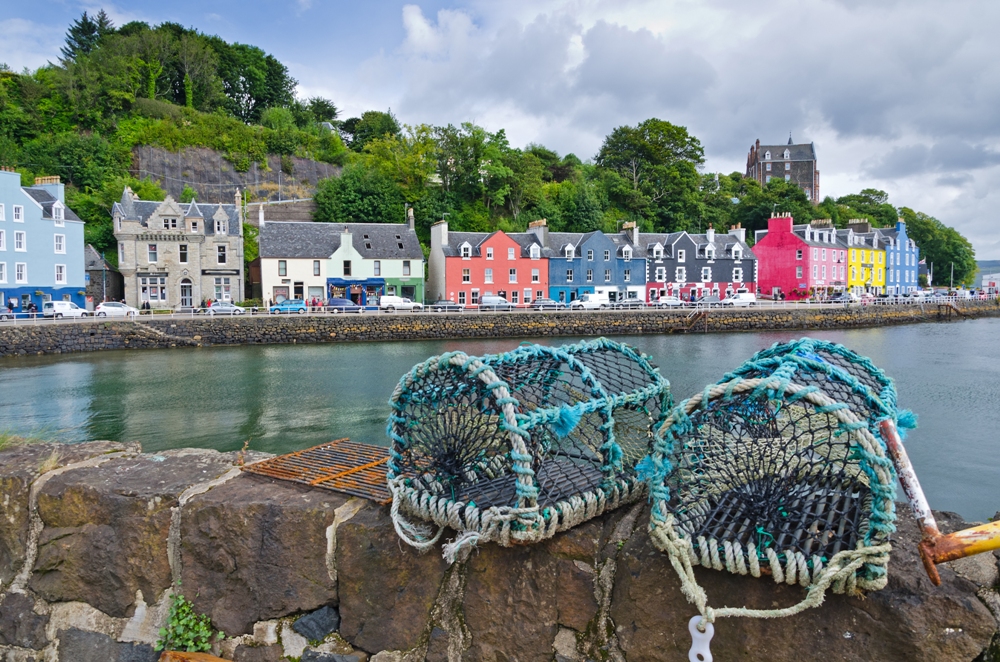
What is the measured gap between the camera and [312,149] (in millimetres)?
65625

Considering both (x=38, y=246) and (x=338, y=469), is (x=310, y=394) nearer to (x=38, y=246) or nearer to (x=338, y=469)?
(x=338, y=469)

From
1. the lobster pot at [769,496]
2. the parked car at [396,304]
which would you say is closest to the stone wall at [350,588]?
the lobster pot at [769,496]

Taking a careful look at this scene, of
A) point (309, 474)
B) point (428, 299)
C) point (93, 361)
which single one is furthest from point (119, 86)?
point (309, 474)

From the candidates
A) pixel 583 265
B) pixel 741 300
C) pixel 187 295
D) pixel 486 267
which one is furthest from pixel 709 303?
pixel 187 295

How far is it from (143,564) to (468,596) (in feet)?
5.34

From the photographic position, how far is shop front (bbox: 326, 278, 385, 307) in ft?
161

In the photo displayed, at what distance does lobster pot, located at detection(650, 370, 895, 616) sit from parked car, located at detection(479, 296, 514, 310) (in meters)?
43.6

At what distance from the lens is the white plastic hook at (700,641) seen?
87.0 inches

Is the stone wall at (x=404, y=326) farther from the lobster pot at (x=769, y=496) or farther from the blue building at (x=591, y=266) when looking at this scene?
the lobster pot at (x=769, y=496)

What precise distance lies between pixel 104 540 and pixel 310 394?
59.4 feet

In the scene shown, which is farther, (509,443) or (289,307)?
(289,307)

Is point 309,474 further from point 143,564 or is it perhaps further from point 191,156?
point 191,156

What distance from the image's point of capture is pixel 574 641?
103 inches

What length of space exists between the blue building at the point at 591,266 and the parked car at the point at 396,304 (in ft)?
43.5
